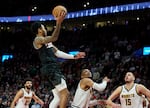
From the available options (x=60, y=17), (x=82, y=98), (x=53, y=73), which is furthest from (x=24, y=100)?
(x=60, y=17)

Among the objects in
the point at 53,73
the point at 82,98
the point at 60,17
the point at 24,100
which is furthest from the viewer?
the point at 24,100

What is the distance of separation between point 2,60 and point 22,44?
1.70m

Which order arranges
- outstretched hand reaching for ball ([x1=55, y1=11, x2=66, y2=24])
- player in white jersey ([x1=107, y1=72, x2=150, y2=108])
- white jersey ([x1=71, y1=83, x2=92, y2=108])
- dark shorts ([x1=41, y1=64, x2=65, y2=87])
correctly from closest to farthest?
outstretched hand reaching for ball ([x1=55, y1=11, x2=66, y2=24]) < dark shorts ([x1=41, y1=64, x2=65, y2=87]) < player in white jersey ([x1=107, y1=72, x2=150, y2=108]) < white jersey ([x1=71, y1=83, x2=92, y2=108])

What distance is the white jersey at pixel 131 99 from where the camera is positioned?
7.77 meters

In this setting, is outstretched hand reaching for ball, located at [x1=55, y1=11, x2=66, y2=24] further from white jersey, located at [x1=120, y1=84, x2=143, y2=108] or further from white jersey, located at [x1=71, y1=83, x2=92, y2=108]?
white jersey, located at [x1=71, y1=83, x2=92, y2=108]

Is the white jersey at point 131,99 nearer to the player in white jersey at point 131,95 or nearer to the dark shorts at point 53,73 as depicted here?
the player in white jersey at point 131,95

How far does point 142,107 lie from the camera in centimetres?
797

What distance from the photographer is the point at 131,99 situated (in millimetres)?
7781

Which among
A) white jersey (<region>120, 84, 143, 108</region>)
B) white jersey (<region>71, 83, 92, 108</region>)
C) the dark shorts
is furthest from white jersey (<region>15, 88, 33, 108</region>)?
white jersey (<region>120, 84, 143, 108</region>)

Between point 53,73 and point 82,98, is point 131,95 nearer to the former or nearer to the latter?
point 82,98

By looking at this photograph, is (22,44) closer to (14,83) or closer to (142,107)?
(14,83)

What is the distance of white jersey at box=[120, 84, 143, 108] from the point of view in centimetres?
777

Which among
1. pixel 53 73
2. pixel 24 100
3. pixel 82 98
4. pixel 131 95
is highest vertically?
pixel 53 73

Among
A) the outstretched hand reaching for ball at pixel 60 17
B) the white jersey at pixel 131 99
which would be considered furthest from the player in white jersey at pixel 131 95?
the outstretched hand reaching for ball at pixel 60 17
